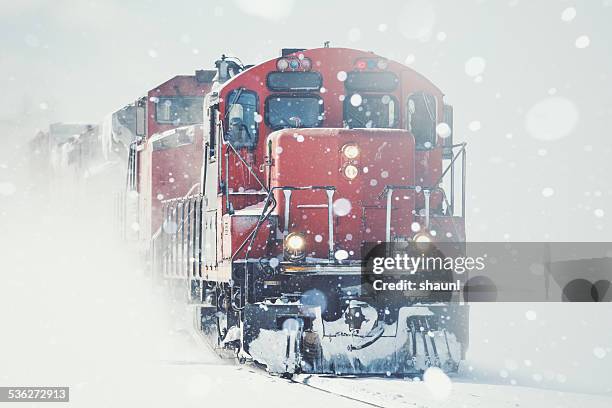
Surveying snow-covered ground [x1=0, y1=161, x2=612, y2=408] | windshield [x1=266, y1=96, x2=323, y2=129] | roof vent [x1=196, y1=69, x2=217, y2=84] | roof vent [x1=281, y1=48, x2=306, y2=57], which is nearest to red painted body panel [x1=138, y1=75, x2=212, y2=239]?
roof vent [x1=196, y1=69, x2=217, y2=84]

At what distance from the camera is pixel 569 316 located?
54.3 feet

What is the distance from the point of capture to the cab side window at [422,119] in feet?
36.3

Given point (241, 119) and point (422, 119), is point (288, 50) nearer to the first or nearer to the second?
point (241, 119)

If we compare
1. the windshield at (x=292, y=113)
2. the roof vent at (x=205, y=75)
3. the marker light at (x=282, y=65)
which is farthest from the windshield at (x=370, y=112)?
Answer: the roof vent at (x=205, y=75)

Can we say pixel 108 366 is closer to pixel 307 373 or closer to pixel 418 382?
pixel 307 373

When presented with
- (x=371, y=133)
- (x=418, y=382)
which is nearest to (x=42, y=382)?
(x=418, y=382)

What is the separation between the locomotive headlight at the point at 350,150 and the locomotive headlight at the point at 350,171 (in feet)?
0.38

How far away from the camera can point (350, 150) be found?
10453 mm

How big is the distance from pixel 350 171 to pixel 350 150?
0.23 m

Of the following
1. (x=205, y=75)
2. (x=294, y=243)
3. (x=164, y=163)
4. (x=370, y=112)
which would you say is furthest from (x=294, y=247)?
(x=205, y=75)

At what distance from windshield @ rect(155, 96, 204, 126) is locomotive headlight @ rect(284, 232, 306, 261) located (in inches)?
190

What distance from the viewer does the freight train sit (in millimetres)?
9883

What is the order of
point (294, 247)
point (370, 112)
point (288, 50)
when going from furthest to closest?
point (288, 50), point (370, 112), point (294, 247)

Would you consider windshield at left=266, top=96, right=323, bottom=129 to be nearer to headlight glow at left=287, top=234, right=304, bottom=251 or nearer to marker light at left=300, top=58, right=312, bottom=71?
marker light at left=300, top=58, right=312, bottom=71
